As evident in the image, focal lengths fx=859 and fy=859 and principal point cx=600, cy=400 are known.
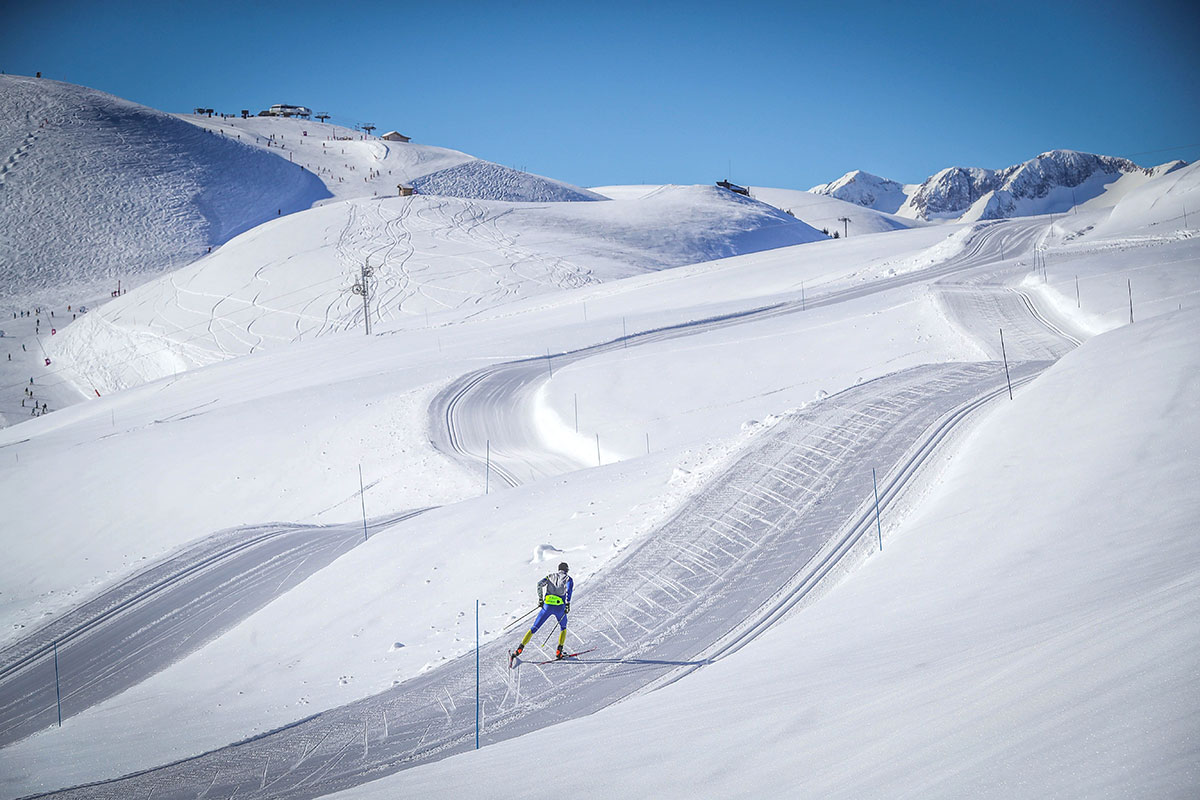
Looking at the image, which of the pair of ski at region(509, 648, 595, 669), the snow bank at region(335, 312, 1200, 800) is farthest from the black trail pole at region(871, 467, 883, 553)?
the pair of ski at region(509, 648, 595, 669)

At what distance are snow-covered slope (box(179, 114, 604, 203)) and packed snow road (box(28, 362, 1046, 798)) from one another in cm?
8580

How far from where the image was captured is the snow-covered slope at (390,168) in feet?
329

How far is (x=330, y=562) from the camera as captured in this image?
15.6m

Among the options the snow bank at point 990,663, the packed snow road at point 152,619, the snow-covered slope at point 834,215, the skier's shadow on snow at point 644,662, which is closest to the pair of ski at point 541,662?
the skier's shadow on snow at point 644,662

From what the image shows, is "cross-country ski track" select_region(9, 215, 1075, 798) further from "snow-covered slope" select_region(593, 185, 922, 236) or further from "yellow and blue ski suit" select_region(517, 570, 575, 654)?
"snow-covered slope" select_region(593, 185, 922, 236)

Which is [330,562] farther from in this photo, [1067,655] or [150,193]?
[150,193]

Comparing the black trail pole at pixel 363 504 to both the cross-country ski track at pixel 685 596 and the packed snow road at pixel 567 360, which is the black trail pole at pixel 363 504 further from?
the cross-country ski track at pixel 685 596

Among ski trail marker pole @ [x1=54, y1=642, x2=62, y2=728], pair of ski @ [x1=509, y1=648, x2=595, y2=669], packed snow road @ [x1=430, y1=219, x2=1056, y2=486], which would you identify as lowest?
ski trail marker pole @ [x1=54, y1=642, x2=62, y2=728]

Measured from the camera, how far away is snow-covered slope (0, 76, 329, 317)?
7769 centimetres

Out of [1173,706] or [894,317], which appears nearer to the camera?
[1173,706]

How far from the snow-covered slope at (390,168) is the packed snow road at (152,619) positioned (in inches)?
3316

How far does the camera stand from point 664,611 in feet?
37.6

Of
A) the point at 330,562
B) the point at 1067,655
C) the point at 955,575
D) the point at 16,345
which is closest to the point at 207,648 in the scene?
the point at 330,562

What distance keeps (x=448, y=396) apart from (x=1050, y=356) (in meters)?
16.6
